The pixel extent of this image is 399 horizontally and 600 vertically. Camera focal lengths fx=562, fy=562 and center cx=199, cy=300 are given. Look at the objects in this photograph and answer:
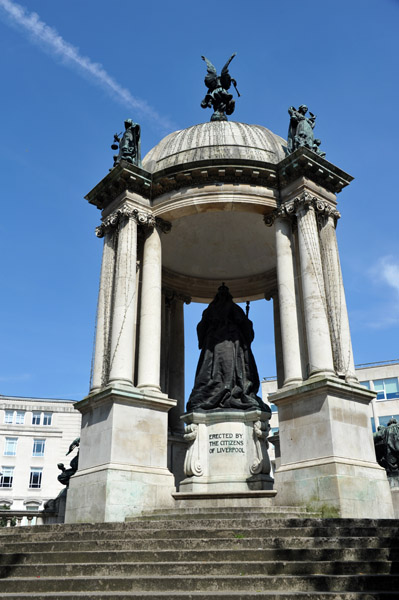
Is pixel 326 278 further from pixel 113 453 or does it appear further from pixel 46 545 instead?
pixel 46 545

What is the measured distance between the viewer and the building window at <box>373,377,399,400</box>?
184 feet

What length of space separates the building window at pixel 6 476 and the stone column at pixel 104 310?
51.3m

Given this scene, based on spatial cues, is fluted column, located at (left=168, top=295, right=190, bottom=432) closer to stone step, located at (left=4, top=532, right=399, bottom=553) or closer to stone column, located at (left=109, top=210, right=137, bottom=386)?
stone column, located at (left=109, top=210, right=137, bottom=386)

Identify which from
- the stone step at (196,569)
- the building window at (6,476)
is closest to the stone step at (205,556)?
the stone step at (196,569)

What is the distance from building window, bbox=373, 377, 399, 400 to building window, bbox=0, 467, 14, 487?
4104 cm

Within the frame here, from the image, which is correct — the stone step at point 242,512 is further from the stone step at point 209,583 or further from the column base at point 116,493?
the stone step at point 209,583

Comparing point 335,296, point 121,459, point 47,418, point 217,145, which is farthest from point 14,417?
point 335,296

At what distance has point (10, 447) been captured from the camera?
64.9m

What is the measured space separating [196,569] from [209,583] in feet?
1.86

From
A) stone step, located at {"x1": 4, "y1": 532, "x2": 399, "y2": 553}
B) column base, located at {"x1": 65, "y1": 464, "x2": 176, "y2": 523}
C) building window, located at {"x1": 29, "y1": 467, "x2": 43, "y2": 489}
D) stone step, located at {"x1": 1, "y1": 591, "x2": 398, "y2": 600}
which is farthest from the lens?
building window, located at {"x1": 29, "y1": 467, "x2": 43, "y2": 489}

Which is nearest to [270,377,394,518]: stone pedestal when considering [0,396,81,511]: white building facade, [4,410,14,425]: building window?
[0,396,81,511]: white building facade

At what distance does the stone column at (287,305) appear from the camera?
15758mm

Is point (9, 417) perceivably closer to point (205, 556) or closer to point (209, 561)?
point (205, 556)

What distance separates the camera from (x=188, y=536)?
1010 centimetres
